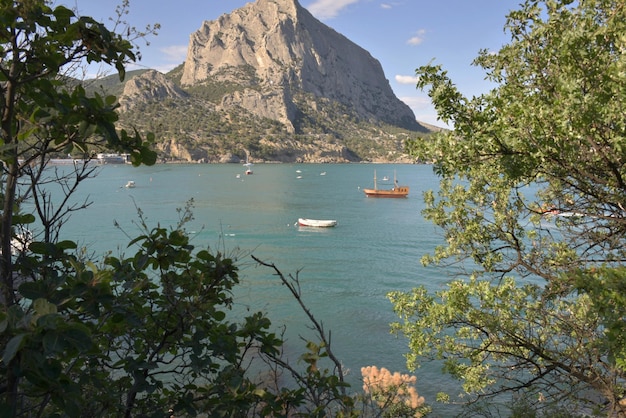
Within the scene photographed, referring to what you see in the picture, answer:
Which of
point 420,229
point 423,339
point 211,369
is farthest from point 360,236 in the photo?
point 211,369

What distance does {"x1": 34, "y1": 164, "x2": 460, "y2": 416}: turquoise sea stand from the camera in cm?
2070

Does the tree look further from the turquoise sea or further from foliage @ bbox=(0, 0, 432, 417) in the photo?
foliage @ bbox=(0, 0, 432, 417)

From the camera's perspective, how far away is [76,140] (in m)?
1.98

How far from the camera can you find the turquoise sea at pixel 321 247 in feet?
67.9

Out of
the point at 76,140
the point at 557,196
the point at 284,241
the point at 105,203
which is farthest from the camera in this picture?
the point at 105,203

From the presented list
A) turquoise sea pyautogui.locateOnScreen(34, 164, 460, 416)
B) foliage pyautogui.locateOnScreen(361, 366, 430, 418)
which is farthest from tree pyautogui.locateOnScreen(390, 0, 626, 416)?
foliage pyautogui.locateOnScreen(361, 366, 430, 418)

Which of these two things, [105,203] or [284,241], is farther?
[105,203]

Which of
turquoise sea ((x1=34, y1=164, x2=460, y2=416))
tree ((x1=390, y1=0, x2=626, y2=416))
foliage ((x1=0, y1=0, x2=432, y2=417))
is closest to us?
foliage ((x1=0, y1=0, x2=432, y2=417))

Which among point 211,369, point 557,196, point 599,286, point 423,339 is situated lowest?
point 423,339

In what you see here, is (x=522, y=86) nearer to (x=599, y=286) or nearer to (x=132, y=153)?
(x=599, y=286)

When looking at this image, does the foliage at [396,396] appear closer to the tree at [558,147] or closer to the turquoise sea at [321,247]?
the turquoise sea at [321,247]

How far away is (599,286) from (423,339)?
216 inches

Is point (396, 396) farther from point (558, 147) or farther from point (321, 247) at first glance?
point (321, 247)

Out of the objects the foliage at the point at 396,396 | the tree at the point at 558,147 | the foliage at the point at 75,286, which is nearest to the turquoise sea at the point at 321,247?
the foliage at the point at 75,286
